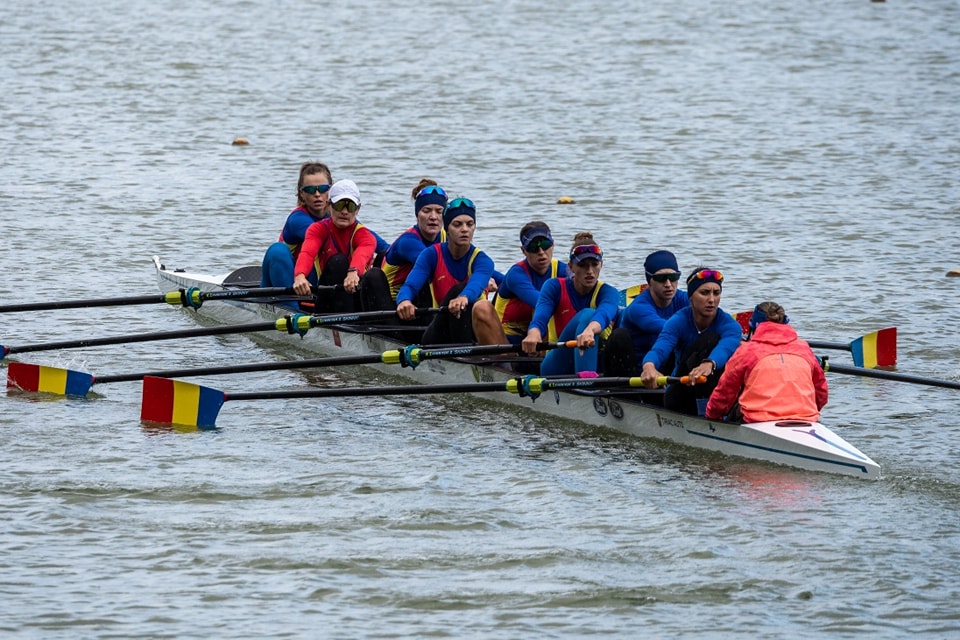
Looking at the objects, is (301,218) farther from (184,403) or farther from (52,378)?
(184,403)

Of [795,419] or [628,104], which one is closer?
[795,419]

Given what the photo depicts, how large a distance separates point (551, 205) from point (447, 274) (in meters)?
8.52

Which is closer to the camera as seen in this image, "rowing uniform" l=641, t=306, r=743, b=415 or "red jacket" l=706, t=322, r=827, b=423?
"red jacket" l=706, t=322, r=827, b=423

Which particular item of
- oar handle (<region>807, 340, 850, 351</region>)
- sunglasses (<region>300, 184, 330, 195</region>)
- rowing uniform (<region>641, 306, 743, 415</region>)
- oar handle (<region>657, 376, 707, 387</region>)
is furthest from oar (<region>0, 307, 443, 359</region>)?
oar handle (<region>807, 340, 850, 351</region>)

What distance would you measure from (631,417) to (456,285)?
2314 millimetres

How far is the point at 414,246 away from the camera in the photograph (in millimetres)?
13930

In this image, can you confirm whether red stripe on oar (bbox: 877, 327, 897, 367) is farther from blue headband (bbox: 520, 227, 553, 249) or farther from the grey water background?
blue headband (bbox: 520, 227, 553, 249)

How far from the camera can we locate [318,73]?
3256 cm

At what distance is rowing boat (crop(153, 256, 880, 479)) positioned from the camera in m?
10.5

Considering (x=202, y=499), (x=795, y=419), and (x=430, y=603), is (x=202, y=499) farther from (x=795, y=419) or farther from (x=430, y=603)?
(x=795, y=419)

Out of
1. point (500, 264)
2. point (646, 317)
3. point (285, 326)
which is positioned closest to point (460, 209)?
point (285, 326)

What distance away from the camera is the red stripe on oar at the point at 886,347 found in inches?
543

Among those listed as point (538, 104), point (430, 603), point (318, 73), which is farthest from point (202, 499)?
point (318, 73)

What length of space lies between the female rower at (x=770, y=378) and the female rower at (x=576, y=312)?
4.11 ft
